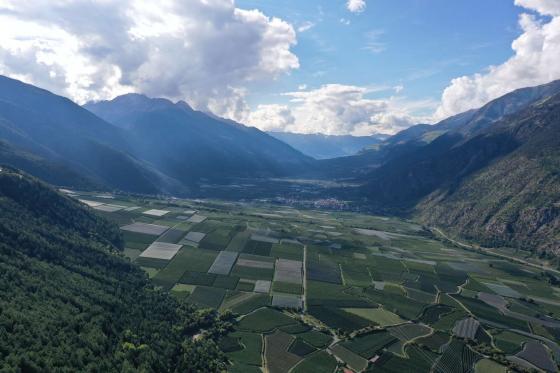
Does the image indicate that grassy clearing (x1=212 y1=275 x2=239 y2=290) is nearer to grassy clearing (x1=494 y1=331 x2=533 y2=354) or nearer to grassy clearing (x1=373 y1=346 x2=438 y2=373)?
grassy clearing (x1=373 y1=346 x2=438 y2=373)

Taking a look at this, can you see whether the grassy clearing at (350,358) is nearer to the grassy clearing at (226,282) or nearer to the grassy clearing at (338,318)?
the grassy clearing at (338,318)

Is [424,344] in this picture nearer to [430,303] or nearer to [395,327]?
[395,327]

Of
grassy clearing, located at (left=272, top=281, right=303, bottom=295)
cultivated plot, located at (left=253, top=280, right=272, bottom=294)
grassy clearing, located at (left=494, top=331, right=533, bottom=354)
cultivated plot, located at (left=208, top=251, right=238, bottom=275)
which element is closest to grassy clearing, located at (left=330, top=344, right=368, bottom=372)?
grassy clearing, located at (left=272, top=281, right=303, bottom=295)

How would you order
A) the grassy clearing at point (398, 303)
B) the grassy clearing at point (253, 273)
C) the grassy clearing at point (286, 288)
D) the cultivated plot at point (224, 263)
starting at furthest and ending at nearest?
1. the cultivated plot at point (224, 263)
2. the grassy clearing at point (253, 273)
3. the grassy clearing at point (286, 288)
4. the grassy clearing at point (398, 303)

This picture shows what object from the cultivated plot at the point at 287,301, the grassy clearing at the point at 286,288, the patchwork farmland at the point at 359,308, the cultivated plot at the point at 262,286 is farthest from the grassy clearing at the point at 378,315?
the cultivated plot at the point at 262,286

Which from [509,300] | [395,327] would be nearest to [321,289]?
[395,327]
